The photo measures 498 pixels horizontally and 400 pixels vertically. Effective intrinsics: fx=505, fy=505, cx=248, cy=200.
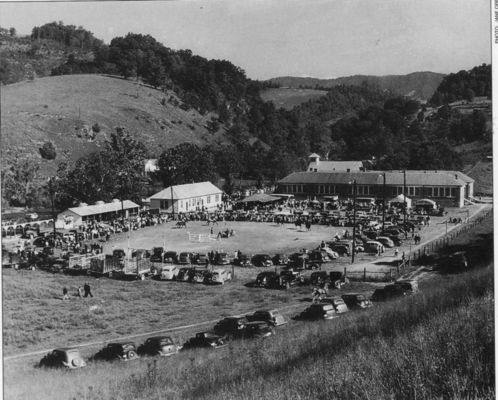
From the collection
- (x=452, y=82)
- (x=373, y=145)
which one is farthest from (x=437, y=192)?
(x=452, y=82)

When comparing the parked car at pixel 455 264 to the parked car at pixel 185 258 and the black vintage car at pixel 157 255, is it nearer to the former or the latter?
the parked car at pixel 185 258

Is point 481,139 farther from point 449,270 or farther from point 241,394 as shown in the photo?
point 241,394

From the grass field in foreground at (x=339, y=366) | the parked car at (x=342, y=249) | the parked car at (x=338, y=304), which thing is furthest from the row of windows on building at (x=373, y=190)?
the grass field in foreground at (x=339, y=366)

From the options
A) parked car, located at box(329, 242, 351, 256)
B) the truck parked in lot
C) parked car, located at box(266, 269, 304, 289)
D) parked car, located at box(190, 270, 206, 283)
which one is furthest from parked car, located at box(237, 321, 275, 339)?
parked car, located at box(329, 242, 351, 256)

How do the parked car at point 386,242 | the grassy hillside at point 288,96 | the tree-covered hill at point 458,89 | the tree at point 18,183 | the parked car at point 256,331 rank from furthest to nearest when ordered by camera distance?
the grassy hillside at point 288,96 → the tree-covered hill at point 458,89 → the tree at point 18,183 → the parked car at point 386,242 → the parked car at point 256,331

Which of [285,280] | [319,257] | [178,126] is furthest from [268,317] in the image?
[178,126]

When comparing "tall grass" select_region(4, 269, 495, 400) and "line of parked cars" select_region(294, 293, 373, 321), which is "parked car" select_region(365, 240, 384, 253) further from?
"tall grass" select_region(4, 269, 495, 400)
